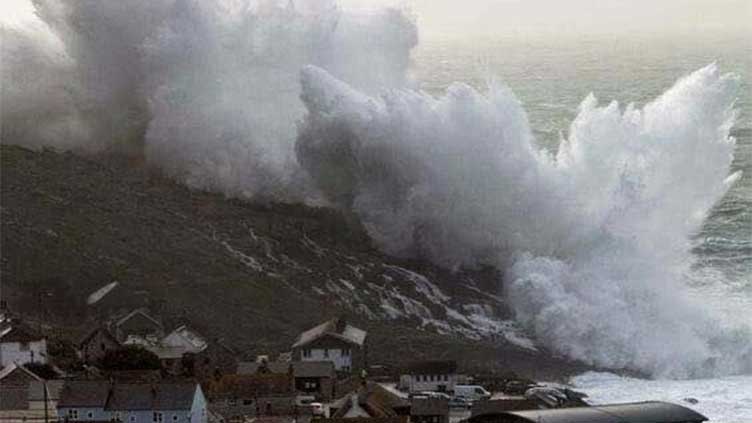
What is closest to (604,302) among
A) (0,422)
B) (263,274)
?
(263,274)

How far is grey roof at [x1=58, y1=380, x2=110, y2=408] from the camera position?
39469 mm

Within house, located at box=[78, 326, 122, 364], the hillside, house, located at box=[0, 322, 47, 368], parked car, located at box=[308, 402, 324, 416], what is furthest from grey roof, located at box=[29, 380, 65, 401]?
the hillside

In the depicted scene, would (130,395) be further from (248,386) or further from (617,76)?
(617,76)

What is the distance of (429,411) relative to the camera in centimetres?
4084

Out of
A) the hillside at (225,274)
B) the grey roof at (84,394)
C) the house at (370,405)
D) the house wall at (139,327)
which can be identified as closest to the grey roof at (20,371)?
the grey roof at (84,394)

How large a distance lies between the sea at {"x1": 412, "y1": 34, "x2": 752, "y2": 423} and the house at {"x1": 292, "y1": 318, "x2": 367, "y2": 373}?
445 centimetres

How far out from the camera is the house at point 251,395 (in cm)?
4147

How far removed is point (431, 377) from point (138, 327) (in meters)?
6.54

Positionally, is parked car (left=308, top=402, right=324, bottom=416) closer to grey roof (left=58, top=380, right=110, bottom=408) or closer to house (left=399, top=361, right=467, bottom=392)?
house (left=399, top=361, right=467, bottom=392)

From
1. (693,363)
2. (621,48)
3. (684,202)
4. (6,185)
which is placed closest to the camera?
(693,363)

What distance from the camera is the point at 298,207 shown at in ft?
194

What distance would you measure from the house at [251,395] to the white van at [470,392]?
327 centimetres

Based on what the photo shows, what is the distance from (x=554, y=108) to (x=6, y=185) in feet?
122

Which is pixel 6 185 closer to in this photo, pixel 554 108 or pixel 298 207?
pixel 298 207
